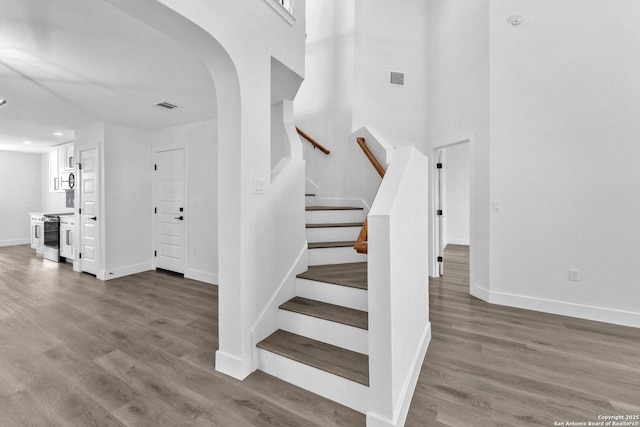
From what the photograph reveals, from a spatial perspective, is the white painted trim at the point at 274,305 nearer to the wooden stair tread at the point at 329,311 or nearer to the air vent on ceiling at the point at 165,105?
the wooden stair tread at the point at 329,311

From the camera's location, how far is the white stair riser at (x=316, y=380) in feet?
5.34

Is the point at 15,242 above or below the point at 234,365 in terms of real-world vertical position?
above

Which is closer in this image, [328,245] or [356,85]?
[328,245]

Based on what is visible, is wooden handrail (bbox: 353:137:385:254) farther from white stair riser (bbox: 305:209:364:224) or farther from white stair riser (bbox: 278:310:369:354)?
white stair riser (bbox: 278:310:369:354)

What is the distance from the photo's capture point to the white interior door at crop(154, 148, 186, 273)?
4.65 m

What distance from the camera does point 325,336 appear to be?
2002 mm

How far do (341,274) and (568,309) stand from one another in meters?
2.71

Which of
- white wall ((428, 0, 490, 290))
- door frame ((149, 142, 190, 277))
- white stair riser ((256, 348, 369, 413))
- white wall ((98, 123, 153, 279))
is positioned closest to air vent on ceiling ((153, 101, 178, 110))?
door frame ((149, 142, 190, 277))

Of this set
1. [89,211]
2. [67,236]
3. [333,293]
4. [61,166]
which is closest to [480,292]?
[333,293]

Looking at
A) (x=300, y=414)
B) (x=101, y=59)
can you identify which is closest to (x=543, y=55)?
(x=300, y=414)

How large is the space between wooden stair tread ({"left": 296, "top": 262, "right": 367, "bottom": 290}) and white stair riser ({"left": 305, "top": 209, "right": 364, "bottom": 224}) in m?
0.66

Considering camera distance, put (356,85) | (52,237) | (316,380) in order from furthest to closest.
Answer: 1. (52,237)
2. (356,85)
3. (316,380)

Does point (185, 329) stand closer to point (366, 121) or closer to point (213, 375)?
point (213, 375)

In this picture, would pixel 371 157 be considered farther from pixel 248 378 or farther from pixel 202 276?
pixel 202 276
